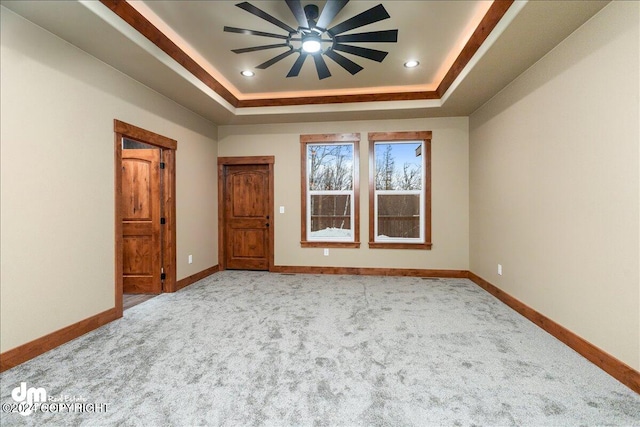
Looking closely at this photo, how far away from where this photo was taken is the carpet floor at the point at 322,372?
168cm

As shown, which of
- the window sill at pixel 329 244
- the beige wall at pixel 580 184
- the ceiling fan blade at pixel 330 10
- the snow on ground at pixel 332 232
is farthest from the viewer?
the snow on ground at pixel 332 232

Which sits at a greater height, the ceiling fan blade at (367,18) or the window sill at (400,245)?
the ceiling fan blade at (367,18)

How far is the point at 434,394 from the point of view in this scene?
1.87m

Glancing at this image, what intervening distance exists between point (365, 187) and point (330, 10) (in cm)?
323

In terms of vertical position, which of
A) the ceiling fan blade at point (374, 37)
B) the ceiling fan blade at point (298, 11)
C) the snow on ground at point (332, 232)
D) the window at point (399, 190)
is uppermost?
the ceiling fan blade at point (298, 11)

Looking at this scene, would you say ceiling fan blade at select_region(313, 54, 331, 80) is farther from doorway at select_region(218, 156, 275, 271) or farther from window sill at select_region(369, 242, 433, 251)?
window sill at select_region(369, 242, 433, 251)

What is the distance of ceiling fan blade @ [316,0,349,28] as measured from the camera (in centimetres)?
213

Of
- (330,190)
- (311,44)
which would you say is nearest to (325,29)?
(311,44)

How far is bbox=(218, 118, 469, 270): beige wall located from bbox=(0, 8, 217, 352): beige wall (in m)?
2.18

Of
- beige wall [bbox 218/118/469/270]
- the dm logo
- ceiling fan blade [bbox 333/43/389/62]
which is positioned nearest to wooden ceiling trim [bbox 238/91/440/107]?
beige wall [bbox 218/118/469/270]

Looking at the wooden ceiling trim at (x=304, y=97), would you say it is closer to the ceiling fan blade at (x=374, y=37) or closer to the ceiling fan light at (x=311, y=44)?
the ceiling fan blade at (x=374, y=37)

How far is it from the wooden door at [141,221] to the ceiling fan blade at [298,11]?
2.80 metres

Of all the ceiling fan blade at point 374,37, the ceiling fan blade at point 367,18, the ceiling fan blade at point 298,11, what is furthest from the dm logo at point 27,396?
the ceiling fan blade at point 374,37

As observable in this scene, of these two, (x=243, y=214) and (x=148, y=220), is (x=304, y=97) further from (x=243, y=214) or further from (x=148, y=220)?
(x=148, y=220)
